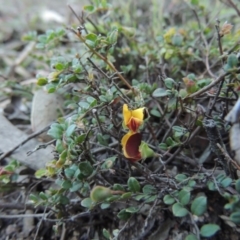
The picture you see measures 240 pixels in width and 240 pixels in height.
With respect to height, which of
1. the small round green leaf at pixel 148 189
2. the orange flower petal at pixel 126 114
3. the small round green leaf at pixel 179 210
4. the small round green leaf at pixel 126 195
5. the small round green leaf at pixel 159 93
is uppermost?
the small round green leaf at pixel 159 93

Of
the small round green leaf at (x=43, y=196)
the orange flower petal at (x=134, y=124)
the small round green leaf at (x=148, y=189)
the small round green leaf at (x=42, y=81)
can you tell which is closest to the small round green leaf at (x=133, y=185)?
the small round green leaf at (x=148, y=189)

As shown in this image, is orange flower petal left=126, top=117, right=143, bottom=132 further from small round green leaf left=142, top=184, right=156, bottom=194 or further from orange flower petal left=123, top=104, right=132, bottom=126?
small round green leaf left=142, top=184, right=156, bottom=194

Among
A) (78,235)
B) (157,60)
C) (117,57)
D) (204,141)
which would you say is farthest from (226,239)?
(117,57)

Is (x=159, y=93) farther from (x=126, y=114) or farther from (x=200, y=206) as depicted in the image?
(x=200, y=206)

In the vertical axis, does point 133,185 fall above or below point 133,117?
below

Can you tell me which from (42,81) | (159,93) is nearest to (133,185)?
(159,93)

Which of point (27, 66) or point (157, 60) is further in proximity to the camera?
point (27, 66)

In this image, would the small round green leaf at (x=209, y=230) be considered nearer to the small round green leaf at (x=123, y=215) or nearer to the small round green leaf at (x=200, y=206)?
the small round green leaf at (x=200, y=206)

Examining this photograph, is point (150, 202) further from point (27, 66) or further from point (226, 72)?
point (27, 66)
